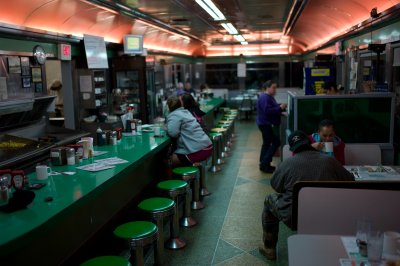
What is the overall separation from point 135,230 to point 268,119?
497 cm

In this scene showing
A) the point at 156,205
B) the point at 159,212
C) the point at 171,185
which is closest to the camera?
the point at 159,212

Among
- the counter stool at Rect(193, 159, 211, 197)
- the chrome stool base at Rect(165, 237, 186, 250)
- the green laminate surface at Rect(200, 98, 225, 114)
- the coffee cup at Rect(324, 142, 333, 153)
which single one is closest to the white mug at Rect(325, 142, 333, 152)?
the coffee cup at Rect(324, 142, 333, 153)

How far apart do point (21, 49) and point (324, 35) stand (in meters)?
8.88

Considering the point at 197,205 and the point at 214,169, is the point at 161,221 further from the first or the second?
the point at 214,169

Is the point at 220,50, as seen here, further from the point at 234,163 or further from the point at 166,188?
the point at 166,188

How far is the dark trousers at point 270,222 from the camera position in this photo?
4.13 meters

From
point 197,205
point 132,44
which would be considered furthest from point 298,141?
point 132,44

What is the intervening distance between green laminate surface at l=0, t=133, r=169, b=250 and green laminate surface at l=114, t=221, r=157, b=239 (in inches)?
14.8

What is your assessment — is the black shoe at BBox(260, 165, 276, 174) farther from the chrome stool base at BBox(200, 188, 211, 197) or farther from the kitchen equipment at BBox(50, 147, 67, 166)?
the kitchen equipment at BBox(50, 147, 67, 166)

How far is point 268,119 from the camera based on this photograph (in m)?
7.99

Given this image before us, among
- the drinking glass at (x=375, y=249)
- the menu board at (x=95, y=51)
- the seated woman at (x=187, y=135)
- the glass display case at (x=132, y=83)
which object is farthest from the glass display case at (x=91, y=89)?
the drinking glass at (x=375, y=249)

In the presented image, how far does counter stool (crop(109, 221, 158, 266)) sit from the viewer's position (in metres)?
3.39

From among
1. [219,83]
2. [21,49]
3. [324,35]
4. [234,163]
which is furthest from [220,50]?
[21,49]

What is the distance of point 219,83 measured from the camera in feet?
70.8
